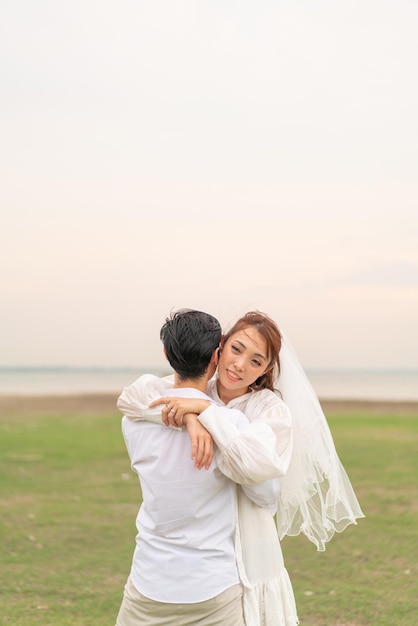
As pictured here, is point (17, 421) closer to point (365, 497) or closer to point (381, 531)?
point (365, 497)

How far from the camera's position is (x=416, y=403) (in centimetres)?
3188

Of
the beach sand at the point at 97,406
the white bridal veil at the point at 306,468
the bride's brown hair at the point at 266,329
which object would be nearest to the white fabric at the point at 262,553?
the bride's brown hair at the point at 266,329

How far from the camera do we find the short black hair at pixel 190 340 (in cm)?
292

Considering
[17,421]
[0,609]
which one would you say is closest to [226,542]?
[0,609]

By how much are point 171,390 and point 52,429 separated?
15921 mm

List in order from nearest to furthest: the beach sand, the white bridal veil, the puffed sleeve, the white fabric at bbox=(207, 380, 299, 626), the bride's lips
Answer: the puffed sleeve < the white fabric at bbox=(207, 380, 299, 626) < the bride's lips < the white bridal veil < the beach sand

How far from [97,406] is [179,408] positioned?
2577cm

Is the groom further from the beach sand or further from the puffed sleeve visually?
the beach sand

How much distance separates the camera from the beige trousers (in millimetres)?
2973

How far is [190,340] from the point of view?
2.92 metres

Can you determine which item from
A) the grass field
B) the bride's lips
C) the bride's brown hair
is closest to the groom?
the bride's lips

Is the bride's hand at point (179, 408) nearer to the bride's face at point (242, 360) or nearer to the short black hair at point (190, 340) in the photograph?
the short black hair at point (190, 340)

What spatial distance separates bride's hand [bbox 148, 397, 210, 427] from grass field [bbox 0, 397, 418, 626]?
3594 mm

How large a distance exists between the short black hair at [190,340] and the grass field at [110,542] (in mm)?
3619
